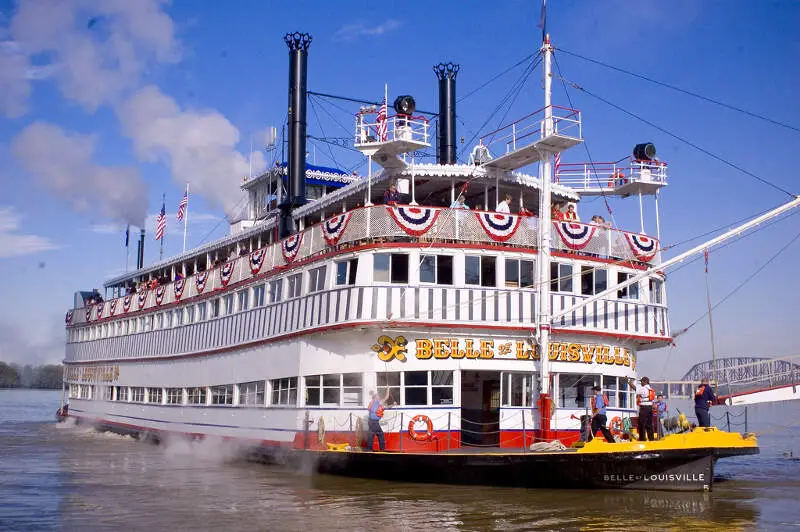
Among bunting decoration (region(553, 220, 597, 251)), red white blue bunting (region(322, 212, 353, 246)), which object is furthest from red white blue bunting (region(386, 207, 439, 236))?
bunting decoration (region(553, 220, 597, 251))

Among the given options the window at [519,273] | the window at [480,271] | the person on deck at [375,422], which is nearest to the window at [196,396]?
the person on deck at [375,422]

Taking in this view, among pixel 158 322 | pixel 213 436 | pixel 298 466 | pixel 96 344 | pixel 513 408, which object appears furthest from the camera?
pixel 96 344

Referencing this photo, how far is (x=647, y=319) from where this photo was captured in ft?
70.2

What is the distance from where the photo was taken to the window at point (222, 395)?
26.0 meters

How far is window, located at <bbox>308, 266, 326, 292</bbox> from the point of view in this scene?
21125mm

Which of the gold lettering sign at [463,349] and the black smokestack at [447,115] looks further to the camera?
the black smokestack at [447,115]

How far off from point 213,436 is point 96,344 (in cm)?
1822

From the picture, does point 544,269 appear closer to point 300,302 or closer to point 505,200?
point 505,200

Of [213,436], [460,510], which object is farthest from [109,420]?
[460,510]

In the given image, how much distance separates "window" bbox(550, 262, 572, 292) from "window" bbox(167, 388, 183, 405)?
16435mm

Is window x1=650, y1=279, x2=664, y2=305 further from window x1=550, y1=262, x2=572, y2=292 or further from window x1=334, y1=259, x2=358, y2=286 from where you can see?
window x1=334, y1=259, x2=358, y2=286

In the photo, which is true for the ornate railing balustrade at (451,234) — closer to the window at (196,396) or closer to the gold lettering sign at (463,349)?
the gold lettering sign at (463,349)

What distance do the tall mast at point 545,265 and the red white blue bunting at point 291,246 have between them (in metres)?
7.00

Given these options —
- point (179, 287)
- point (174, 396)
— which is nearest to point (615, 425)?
point (174, 396)
